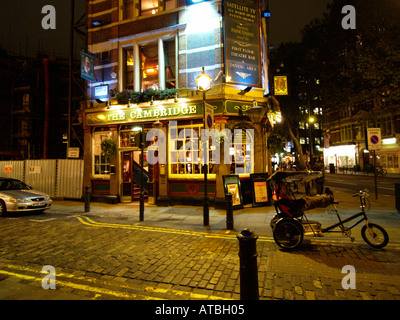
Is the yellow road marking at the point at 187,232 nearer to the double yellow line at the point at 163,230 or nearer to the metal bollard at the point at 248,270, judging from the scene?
the double yellow line at the point at 163,230

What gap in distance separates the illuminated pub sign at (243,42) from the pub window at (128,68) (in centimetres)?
Result: 589

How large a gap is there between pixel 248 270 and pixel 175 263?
2276mm

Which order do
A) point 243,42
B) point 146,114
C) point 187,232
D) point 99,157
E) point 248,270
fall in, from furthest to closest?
point 99,157 < point 146,114 < point 243,42 < point 187,232 < point 248,270

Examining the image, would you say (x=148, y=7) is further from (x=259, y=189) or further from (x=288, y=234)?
(x=288, y=234)

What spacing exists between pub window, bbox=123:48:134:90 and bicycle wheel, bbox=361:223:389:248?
41.6ft

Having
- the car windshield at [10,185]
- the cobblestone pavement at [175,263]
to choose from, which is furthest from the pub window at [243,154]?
the car windshield at [10,185]

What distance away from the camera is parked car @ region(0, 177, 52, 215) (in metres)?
9.48

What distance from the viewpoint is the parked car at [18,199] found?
31.1ft

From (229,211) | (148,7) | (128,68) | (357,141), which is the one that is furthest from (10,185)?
(357,141)

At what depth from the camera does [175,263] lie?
4891 millimetres

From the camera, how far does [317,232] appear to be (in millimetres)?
5793

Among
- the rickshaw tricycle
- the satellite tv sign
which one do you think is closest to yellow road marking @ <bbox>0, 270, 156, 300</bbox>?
the rickshaw tricycle
